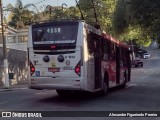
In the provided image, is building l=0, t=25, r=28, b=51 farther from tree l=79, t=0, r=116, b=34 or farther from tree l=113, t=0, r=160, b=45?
tree l=113, t=0, r=160, b=45

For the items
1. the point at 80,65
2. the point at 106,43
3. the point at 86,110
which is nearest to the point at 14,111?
the point at 86,110

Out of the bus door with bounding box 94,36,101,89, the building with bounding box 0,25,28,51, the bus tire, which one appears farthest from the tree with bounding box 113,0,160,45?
the building with bounding box 0,25,28,51

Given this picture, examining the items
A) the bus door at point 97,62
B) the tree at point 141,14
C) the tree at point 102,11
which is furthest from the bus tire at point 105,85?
the tree at point 102,11

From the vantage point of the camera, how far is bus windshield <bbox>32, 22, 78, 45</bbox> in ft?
51.2

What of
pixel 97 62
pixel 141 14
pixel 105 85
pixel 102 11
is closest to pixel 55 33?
pixel 97 62

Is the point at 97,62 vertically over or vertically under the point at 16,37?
under

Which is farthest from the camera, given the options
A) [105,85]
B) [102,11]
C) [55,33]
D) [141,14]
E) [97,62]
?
[102,11]

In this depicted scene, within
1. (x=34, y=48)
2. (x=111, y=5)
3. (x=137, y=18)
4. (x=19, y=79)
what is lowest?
(x=19, y=79)

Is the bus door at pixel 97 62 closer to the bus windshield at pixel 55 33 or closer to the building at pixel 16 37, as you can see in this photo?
the bus windshield at pixel 55 33

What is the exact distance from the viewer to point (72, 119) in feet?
37.6

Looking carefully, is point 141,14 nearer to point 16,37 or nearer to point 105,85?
point 105,85

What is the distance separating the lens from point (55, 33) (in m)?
15.9

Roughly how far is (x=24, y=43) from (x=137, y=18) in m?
33.1

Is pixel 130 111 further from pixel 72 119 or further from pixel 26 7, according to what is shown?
A: pixel 26 7
